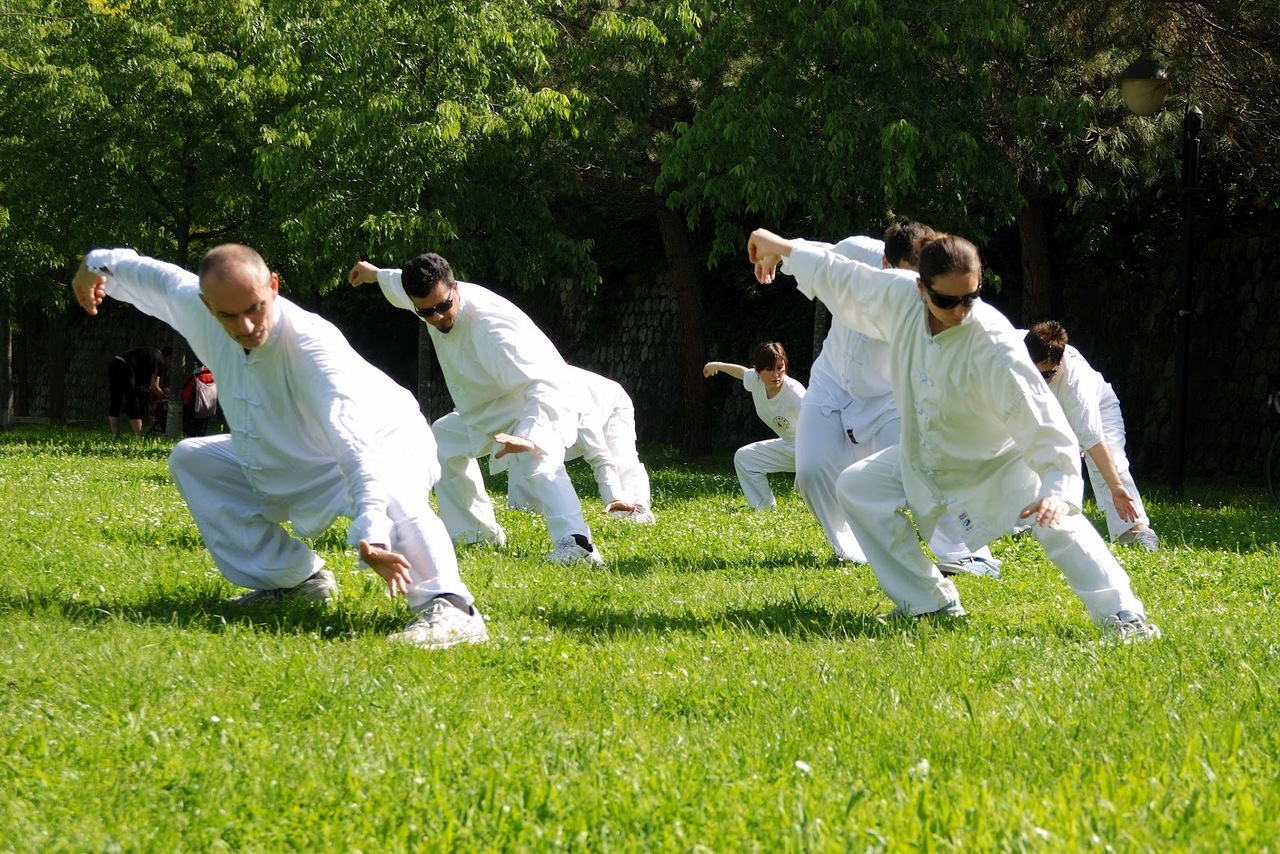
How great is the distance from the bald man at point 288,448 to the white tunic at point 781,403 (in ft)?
21.9

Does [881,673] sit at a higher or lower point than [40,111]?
lower

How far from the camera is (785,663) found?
5.51 m

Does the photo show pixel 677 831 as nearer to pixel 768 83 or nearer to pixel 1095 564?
pixel 1095 564

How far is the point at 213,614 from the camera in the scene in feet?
20.9

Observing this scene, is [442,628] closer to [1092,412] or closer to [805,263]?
[805,263]

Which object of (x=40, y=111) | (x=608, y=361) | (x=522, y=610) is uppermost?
(x=40, y=111)

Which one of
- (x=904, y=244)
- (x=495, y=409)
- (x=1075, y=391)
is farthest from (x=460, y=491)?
(x=1075, y=391)

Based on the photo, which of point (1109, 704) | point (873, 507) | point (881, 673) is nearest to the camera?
point (1109, 704)

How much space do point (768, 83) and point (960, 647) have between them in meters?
11.7

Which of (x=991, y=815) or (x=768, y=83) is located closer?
(x=991, y=815)

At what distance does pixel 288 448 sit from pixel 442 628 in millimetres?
1189

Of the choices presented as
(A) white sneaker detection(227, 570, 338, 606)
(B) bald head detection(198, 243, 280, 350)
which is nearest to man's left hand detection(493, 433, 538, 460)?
(A) white sneaker detection(227, 570, 338, 606)

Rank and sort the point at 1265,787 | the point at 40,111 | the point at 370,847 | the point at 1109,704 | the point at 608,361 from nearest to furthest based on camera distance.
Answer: the point at 370,847 → the point at 1265,787 → the point at 1109,704 → the point at 40,111 → the point at 608,361

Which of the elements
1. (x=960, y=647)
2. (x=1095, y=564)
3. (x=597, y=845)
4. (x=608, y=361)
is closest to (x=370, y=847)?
(x=597, y=845)
